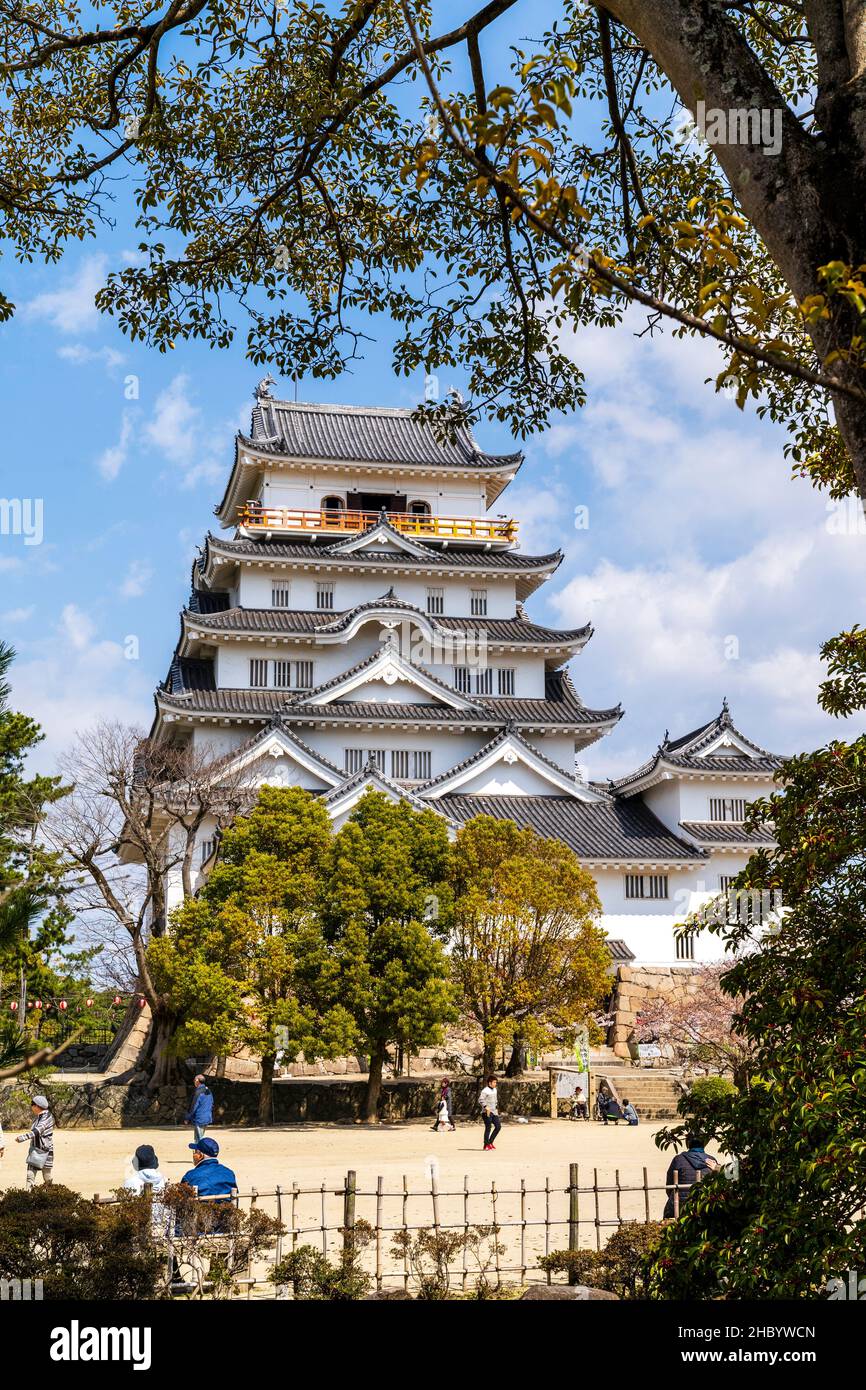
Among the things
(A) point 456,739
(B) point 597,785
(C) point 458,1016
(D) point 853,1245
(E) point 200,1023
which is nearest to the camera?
(D) point 853,1245

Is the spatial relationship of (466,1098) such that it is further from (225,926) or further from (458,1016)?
(225,926)

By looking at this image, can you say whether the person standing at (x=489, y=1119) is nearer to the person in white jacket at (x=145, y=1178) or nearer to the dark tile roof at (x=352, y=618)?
the person in white jacket at (x=145, y=1178)

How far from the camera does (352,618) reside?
39.9 meters

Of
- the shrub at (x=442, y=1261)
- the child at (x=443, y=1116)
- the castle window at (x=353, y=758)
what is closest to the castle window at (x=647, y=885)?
the castle window at (x=353, y=758)

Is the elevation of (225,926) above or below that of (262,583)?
below

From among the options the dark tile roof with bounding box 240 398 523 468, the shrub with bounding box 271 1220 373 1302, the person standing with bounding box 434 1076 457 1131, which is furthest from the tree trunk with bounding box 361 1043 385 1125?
the dark tile roof with bounding box 240 398 523 468

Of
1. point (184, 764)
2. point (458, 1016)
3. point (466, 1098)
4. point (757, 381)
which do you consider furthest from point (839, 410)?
point (184, 764)

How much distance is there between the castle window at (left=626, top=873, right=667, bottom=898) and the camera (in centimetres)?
3788

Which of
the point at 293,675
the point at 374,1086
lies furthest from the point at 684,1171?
the point at 293,675

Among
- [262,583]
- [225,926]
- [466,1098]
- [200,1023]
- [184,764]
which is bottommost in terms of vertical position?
[466,1098]

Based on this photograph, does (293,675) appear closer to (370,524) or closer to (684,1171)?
(370,524)

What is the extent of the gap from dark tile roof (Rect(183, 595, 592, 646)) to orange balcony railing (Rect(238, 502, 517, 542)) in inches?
113

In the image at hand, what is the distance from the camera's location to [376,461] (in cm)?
4403
